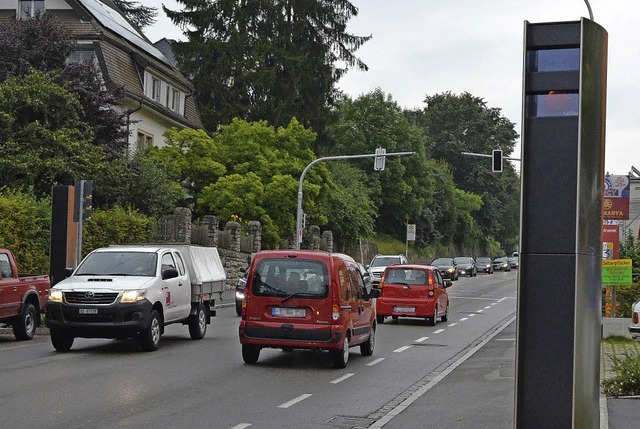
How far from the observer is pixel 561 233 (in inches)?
308

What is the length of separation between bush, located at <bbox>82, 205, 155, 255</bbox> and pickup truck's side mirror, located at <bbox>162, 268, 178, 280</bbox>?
1137 cm

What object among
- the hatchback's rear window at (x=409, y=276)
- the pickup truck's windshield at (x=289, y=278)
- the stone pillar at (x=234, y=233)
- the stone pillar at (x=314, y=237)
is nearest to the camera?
the pickup truck's windshield at (x=289, y=278)

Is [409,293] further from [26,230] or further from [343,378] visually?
[343,378]

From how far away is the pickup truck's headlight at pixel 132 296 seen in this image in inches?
709

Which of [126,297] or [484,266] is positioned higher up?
[126,297]

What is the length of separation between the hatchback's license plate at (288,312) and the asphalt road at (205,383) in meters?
0.83

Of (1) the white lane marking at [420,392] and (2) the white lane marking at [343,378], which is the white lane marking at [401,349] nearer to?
(1) the white lane marking at [420,392]

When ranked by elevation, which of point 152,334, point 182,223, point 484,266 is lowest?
point 152,334

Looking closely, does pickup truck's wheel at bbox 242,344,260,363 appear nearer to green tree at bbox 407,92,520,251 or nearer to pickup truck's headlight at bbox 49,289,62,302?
pickup truck's headlight at bbox 49,289,62,302

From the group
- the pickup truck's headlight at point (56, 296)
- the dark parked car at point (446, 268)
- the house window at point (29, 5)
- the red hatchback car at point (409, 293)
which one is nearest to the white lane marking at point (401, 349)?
the pickup truck's headlight at point (56, 296)

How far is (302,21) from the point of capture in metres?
59.5

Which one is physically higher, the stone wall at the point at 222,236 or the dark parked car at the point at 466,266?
the stone wall at the point at 222,236

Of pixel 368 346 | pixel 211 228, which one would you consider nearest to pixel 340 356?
pixel 368 346

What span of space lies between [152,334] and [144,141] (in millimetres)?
32617
